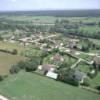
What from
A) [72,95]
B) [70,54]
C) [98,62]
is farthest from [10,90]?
[70,54]

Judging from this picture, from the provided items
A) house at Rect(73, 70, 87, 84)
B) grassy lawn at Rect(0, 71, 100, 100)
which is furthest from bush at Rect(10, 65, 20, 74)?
house at Rect(73, 70, 87, 84)

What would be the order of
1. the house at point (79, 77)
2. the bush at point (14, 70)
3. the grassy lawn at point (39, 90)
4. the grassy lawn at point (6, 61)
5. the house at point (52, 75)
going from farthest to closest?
the grassy lawn at point (6, 61), the bush at point (14, 70), the house at point (52, 75), the house at point (79, 77), the grassy lawn at point (39, 90)

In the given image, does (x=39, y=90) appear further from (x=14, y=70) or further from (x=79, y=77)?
(x=14, y=70)

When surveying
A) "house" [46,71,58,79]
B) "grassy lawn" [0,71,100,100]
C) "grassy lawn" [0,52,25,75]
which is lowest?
"grassy lawn" [0,52,25,75]

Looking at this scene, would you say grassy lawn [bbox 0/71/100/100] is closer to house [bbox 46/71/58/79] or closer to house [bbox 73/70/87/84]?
house [bbox 46/71/58/79]

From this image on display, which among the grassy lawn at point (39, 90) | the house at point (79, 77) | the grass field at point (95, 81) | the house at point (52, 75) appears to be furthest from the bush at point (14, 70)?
the grass field at point (95, 81)

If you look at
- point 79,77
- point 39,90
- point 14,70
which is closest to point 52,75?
point 79,77

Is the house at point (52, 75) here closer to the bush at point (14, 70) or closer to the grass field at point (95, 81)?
Result: the bush at point (14, 70)
